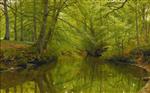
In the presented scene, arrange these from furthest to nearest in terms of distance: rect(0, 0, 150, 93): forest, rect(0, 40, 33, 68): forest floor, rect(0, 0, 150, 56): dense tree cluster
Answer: rect(0, 0, 150, 56): dense tree cluster, rect(0, 40, 33, 68): forest floor, rect(0, 0, 150, 93): forest

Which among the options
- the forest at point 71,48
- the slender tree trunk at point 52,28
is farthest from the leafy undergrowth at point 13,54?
the slender tree trunk at point 52,28

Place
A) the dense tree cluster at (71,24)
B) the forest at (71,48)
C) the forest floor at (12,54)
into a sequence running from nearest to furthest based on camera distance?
the forest at (71,48), the forest floor at (12,54), the dense tree cluster at (71,24)

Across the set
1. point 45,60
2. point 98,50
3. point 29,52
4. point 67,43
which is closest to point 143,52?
point 67,43

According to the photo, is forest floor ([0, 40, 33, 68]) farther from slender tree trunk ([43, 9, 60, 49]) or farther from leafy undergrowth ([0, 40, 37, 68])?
slender tree trunk ([43, 9, 60, 49])

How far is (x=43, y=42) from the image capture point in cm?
3703

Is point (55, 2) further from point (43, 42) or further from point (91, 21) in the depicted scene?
point (91, 21)

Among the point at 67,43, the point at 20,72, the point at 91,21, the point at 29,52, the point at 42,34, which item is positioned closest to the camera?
the point at 20,72

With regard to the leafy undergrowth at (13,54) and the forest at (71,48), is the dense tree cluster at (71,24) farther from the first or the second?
the leafy undergrowth at (13,54)

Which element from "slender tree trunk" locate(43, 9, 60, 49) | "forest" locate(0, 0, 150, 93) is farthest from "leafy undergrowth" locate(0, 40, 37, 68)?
"slender tree trunk" locate(43, 9, 60, 49)

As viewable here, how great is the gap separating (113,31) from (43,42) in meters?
20.9

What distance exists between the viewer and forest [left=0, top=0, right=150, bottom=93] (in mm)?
22234

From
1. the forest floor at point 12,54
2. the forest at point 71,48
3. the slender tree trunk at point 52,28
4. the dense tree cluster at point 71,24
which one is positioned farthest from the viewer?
the slender tree trunk at point 52,28

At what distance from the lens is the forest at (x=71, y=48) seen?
22234 mm

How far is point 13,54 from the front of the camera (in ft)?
100
